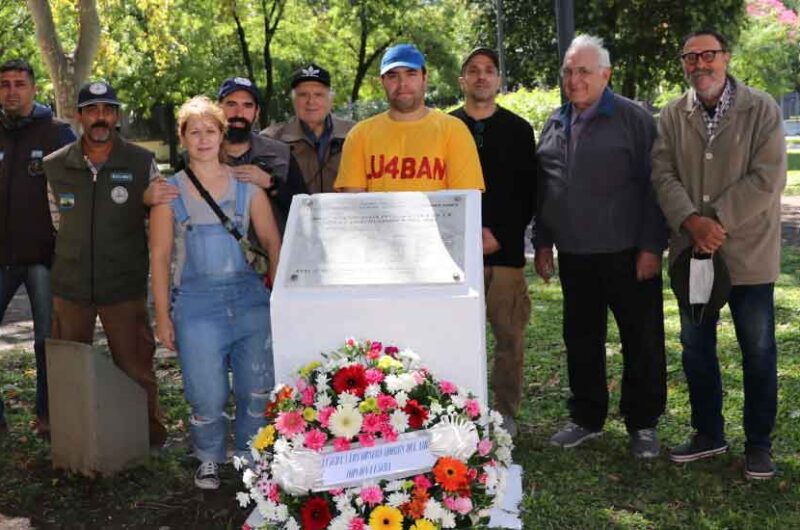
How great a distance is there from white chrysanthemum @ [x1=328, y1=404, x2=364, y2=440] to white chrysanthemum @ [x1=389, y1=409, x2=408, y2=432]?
0.11 metres

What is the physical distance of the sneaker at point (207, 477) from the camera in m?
4.78

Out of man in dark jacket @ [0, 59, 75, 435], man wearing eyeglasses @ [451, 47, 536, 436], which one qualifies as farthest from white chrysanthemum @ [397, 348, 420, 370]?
man in dark jacket @ [0, 59, 75, 435]

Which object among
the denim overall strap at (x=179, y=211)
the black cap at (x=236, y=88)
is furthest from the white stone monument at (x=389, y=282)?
the black cap at (x=236, y=88)

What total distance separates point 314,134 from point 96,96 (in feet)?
3.83

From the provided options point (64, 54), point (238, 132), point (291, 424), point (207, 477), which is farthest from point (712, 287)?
point (64, 54)

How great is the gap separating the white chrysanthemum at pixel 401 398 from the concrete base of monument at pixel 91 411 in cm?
187

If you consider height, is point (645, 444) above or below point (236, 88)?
below

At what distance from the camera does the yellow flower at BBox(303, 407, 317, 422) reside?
3.60 meters

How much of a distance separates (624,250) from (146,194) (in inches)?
90.6

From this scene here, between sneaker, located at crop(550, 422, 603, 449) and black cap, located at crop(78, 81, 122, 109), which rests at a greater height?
black cap, located at crop(78, 81, 122, 109)

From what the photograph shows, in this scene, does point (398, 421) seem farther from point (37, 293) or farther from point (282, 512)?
point (37, 293)

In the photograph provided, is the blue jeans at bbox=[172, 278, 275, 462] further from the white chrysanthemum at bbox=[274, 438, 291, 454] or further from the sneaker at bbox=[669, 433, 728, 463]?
the sneaker at bbox=[669, 433, 728, 463]

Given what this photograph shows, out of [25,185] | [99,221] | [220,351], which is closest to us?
[220,351]

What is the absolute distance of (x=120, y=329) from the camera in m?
5.16
